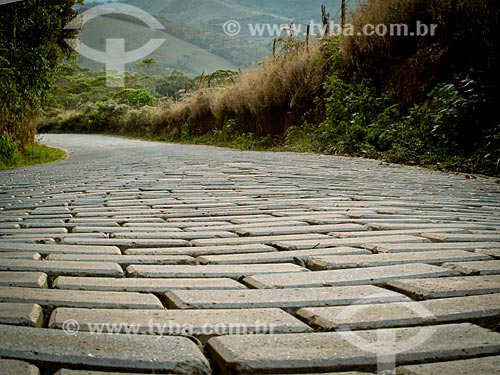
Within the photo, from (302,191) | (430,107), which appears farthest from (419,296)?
(430,107)

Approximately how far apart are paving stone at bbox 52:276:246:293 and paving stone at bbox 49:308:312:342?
0.69 ft

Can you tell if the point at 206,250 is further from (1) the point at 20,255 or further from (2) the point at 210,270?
(1) the point at 20,255

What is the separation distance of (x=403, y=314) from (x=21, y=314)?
992mm

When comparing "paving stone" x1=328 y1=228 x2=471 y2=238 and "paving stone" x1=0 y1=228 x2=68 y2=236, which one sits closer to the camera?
"paving stone" x1=328 y1=228 x2=471 y2=238

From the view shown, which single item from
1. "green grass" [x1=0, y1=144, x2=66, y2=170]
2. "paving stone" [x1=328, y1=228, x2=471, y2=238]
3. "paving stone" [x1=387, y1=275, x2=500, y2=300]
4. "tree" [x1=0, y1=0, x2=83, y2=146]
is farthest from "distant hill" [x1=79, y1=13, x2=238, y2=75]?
"paving stone" [x1=387, y1=275, x2=500, y2=300]

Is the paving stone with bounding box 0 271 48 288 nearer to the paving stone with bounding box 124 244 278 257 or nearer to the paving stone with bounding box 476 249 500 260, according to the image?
the paving stone with bounding box 124 244 278 257

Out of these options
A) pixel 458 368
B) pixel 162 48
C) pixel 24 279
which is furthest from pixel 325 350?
pixel 162 48

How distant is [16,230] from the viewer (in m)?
2.73

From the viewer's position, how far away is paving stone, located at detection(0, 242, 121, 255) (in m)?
2.15

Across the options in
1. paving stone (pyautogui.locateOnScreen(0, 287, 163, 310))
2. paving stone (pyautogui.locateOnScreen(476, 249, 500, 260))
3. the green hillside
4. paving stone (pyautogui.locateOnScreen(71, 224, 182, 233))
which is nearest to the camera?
paving stone (pyautogui.locateOnScreen(0, 287, 163, 310))

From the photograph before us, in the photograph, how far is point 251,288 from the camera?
1.63 metres

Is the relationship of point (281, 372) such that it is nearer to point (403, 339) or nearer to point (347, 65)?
point (403, 339)

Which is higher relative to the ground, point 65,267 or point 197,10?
point 197,10

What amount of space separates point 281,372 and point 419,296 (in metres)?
0.62
